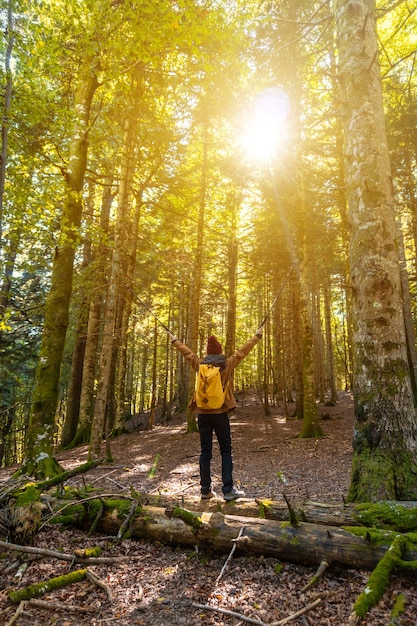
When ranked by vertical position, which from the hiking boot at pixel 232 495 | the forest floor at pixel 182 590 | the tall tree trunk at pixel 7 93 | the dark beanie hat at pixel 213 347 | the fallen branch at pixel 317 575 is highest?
the tall tree trunk at pixel 7 93

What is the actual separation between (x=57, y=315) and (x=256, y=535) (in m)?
6.09

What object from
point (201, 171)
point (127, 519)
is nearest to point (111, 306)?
point (127, 519)

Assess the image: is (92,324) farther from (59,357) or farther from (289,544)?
(289,544)

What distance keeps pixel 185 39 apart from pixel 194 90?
3.40 metres

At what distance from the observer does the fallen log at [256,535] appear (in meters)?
3.15

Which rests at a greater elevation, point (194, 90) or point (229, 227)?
point (194, 90)

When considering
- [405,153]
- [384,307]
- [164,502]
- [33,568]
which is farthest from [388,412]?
[405,153]

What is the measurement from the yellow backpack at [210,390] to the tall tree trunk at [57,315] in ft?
13.0

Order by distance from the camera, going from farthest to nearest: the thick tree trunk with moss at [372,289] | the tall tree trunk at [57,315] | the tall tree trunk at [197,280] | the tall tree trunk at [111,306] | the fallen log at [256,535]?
the tall tree trunk at [197,280], the tall tree trunk at [111,306], the tall tree trunk at [57,315], the thick tree trunk with moss at [372,289], the fallen log at [256,535]

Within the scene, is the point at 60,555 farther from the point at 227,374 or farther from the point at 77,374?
the point at 77,374

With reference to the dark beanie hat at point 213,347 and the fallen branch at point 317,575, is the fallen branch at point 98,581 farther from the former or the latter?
the dark beanie hat at point 213,347

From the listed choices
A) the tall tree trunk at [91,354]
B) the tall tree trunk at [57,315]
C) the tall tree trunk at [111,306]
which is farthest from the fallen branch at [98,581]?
the tall tree trunk at [91,354]

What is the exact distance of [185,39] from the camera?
7.83m

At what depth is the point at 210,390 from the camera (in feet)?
16.1
